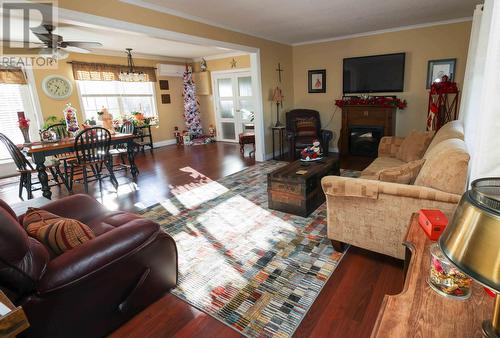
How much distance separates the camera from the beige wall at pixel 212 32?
2.79m

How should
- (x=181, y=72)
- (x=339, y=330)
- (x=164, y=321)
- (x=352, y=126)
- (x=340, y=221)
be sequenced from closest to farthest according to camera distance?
(x=339, y=330)
(x=164, y=321)
(x=340, y=221)
(x=352, y=126)
(x=181, y=72)

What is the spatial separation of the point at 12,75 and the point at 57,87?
2.44 ft

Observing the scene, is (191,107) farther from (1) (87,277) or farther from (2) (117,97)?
(1) (87,277)

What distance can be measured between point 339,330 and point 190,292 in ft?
3.36

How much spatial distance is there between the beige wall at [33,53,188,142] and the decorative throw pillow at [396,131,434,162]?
634cm

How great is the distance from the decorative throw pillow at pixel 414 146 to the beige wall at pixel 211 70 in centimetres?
488

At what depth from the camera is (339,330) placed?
1568 millimetres

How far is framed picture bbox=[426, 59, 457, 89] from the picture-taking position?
182 inches

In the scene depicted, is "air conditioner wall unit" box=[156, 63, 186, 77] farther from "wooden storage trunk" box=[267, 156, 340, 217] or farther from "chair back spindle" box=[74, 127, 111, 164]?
"wooden storage trunk" box=[267, 156, 340, 217]

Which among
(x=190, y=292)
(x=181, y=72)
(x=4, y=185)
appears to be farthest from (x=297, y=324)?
(x=181, y=72)

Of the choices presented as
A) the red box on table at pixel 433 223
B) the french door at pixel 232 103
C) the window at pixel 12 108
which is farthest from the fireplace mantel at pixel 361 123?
the window at pixel 12 108

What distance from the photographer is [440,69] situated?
4688mm

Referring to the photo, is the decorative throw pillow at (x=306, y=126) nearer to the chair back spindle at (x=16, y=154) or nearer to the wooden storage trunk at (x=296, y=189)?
the wooden storage trunk at (x=296, y=189)

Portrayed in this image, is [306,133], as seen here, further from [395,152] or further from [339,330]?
[339,330]
